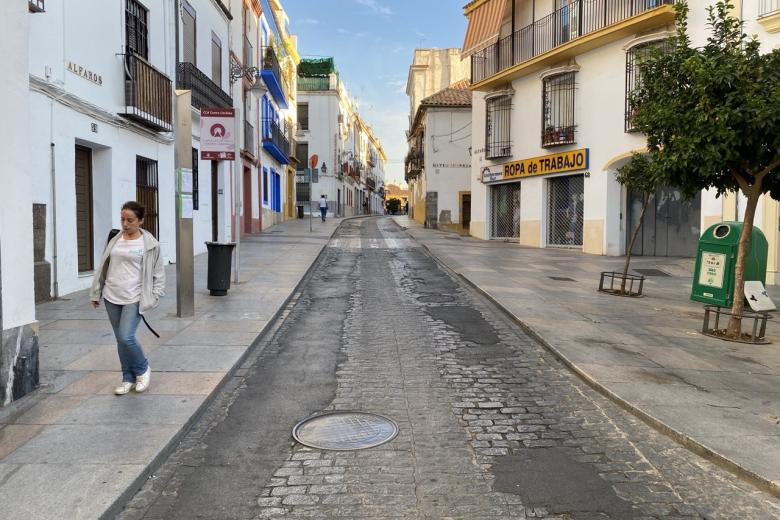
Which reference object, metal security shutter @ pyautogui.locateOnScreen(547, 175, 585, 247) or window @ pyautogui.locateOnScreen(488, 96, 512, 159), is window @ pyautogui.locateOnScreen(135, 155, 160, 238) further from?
window @ pyautogui.locateOnScreen(488, 96, 512, 159)

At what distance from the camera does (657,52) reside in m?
7.80

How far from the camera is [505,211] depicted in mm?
24266

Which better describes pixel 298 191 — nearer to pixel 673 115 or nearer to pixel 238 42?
pixel 238 42

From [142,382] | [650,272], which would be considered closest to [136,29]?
[142,382]

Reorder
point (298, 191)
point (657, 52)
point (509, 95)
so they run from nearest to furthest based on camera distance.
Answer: point (657, 52)
point (509, 95)
point (298, 191)

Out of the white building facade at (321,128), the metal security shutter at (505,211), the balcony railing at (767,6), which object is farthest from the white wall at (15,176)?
the white building facade at (321,128)

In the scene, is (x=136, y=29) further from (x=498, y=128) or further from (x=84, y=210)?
(x=498, y=128)

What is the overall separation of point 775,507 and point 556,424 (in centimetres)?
153

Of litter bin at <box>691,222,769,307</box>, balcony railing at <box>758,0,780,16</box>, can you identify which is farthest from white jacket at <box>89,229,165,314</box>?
balcony railing at <box>758,0,780,16</box>

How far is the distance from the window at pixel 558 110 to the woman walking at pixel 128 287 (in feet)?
55.2

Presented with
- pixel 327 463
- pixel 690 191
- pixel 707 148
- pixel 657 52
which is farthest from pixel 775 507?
pixel 657 52

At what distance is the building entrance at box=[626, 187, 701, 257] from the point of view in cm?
1750

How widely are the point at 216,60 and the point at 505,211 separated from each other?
40.4 feet

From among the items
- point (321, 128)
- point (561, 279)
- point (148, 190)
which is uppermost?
point (321, 128)
